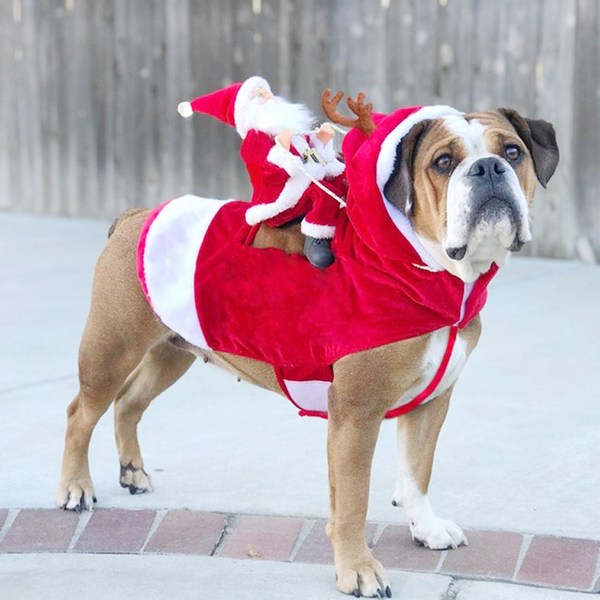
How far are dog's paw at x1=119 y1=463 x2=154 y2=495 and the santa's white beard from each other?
1202 mm

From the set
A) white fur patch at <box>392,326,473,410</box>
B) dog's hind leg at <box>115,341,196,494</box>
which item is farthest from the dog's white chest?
dog's hind leg at <box>115,341,196,494</box>

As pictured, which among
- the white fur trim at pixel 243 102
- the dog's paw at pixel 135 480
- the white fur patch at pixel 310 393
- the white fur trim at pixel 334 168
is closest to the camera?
the white fur patch at pixel 310 393

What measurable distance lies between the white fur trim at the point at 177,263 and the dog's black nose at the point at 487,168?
974 millimetres

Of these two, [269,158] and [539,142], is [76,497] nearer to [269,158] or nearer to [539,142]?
[269,158]

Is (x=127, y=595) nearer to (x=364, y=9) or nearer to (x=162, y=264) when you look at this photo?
(x=162, y=264)

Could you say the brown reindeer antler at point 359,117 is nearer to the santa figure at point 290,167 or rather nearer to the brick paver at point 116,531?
the santa figure at point 290,167

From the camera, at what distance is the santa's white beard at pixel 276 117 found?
3.58 meters

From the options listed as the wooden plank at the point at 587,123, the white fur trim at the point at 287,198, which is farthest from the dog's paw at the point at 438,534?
the wooden plank at the point at 587,123

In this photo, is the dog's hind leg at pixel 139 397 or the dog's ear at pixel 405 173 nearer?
the dog's ear at pixel 405 173

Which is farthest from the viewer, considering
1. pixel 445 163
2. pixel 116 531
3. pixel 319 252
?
pixel 116 531

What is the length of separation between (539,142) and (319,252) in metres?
0.69

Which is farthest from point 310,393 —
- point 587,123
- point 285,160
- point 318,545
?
point 587,123

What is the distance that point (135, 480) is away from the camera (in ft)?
13.0

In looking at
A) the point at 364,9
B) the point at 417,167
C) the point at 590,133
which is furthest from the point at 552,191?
the point at 417,167
